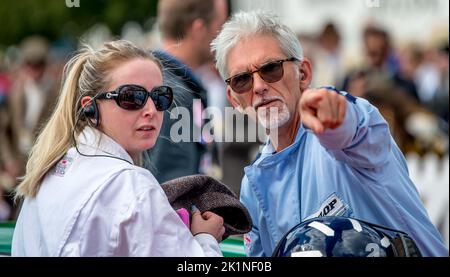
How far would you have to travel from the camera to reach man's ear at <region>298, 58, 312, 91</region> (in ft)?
11.7

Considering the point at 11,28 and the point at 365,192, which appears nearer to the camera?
the point at 365,192

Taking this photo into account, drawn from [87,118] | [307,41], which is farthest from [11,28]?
[87,118]

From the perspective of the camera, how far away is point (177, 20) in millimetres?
5320

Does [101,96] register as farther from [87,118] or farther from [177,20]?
[177,20]

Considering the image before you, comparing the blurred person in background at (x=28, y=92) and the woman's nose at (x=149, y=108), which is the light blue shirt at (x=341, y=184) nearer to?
the woman's nose at (x=149, y=108)

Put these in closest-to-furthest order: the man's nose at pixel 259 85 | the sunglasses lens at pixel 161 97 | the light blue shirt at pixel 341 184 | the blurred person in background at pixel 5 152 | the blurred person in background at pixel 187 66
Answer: the light blue shirt at pixel 341 184 → the sunglasses lens at pixel 161 97 → the man's nose at pixel 259 85 → the blurred person in background at pixel 187 66 → the blurred person in background at pixel 5 152

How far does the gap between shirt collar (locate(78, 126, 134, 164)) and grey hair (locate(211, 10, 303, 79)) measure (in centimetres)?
59

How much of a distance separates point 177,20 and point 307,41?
5573mm

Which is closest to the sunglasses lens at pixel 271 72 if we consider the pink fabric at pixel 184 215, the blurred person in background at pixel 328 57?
the pink fabric at pixel 184 215

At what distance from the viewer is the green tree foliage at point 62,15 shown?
1352 cm

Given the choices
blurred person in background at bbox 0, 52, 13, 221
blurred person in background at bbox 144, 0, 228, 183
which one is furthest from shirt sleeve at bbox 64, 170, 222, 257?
blurred person in background at bbox 0, 52, 13, 221

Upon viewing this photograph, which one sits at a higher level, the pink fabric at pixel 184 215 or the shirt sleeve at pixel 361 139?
the shirt sleeve at pixel 361 139

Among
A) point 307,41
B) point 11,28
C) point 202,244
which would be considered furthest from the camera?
point 11,28

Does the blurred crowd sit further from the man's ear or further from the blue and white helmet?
the blue and white helmet
